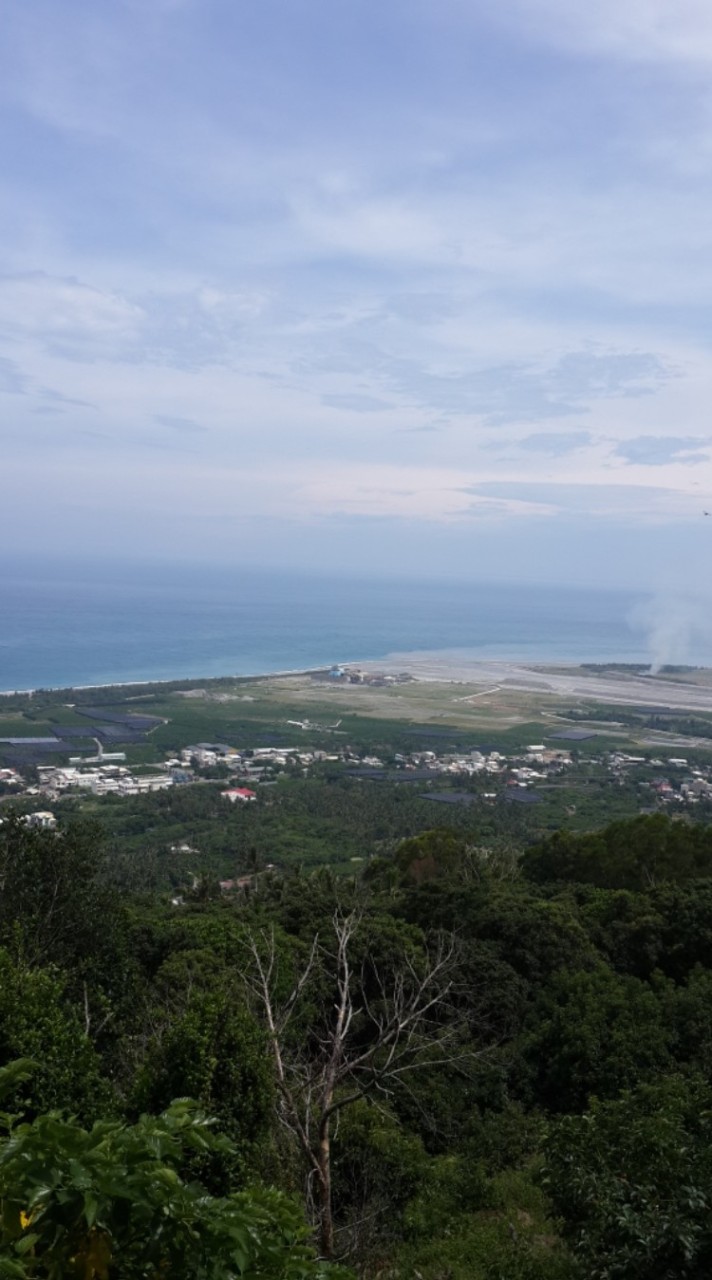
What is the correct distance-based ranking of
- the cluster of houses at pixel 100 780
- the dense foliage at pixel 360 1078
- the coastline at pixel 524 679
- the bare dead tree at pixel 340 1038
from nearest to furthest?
the dense foliage at pixel 360 1078 → the bare dead tree at pixel 340 1038 → the cluster of houses at pixel 100 780 → the coastline at pixel 524 679

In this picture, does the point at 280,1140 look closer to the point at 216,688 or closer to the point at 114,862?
the point at 114,862

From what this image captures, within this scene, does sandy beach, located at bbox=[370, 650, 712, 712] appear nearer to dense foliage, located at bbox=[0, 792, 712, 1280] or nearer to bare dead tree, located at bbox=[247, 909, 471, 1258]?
dense foliage, located at bbox=[0, 792, 712, 1280]

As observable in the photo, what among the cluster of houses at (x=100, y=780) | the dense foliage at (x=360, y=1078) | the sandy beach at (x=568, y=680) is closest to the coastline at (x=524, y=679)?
the sandy beach at (x=568, y=680)

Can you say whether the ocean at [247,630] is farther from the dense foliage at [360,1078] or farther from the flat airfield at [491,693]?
the dense foliage at [360,1078]

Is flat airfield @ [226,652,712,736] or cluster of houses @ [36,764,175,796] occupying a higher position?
flat airfield @ [226,652,712,736]

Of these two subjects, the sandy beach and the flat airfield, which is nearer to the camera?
the flat airfield

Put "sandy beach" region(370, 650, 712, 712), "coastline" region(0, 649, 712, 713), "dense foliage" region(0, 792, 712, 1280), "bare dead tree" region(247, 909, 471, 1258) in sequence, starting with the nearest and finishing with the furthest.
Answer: "dense foliage" region(0, 792, 712, 1280) → "bare dead tree" region(247, 909, 471, 1258) → "coastline" region(0, 649, 712, 713) → "sandy beach" region(370, 650, 712, 712)

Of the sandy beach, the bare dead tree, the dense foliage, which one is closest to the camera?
the dense foliage

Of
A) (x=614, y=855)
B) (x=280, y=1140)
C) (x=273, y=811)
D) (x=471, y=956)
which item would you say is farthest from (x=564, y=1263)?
(x=273, y=811)

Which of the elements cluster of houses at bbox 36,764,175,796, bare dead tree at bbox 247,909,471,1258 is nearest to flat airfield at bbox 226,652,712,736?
cluster of houses at bbox 36,764,175,796

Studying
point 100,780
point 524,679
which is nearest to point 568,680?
point 524,679

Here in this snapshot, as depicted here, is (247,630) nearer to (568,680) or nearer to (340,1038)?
(568,680)
